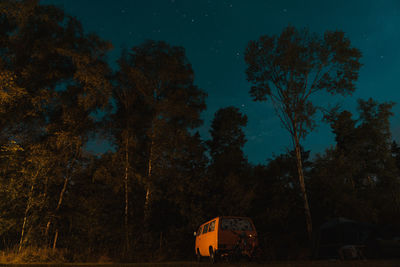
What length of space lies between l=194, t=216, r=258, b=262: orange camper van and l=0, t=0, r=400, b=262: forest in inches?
198

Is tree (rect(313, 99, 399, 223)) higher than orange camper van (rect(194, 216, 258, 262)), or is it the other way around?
tree (rect(313, 99, 399, 223))

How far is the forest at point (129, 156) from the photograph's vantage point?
588 inches

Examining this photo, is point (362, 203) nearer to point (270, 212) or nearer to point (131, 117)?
point (270, 212)

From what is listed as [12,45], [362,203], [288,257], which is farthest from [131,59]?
[362,203]

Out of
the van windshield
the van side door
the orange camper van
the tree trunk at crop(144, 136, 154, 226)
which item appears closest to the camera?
the orange camper van

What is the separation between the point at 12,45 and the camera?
50.8 feet

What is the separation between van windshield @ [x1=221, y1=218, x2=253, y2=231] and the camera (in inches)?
433

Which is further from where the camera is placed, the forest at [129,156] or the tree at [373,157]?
the tree at [373,157]

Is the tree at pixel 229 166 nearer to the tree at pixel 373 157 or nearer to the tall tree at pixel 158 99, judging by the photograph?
the tall tree at pixel 158 99

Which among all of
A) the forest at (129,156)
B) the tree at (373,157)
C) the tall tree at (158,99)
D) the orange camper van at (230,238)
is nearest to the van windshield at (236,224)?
the orange camper van at (230,238)

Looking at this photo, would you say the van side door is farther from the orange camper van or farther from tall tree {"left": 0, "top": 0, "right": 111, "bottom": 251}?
tall tree {"left": 0, "top": 0, "right": 111, "bottom": 251}

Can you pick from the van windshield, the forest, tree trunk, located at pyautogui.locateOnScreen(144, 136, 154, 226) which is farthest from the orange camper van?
tree trunk, located at pyautogui.locateOnScreen(144, 136, 154, 226)

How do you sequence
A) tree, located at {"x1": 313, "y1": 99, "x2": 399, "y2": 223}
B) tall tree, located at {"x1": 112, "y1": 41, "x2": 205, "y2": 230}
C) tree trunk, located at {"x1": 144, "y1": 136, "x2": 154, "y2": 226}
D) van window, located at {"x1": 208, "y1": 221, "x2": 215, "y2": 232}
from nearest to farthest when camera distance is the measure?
1. van window, located at {"x1": 208, "y1": 221, "x2": 215, "y2": 232}
2. tree trunk, located at {"x1": 144, "y1": 136, "x2": 154, "y2": 226}
3. tall tree, located at {"x1": 112, "y1": 41, "x2": 205, "y2": 230}
4. tree, located at {"x1": 313, "y1": 99, "x2": 399, "y2": 223}

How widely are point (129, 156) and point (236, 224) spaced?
10.9 m
